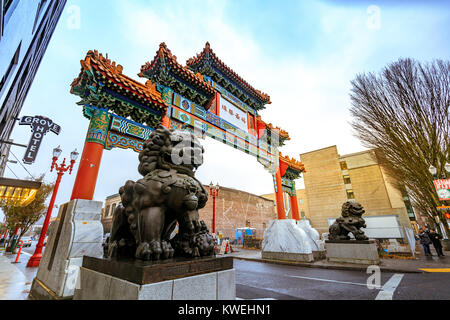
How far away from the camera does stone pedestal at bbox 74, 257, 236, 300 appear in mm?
1265

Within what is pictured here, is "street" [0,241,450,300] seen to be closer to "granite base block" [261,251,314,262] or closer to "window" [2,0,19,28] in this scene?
"granite base block" [261,251,314,262]

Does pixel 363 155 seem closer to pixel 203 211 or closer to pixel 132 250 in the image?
pixel 203 211

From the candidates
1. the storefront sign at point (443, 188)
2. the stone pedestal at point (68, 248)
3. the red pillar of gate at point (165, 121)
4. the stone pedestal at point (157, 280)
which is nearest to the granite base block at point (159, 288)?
the stone pedestal at point (157, 280)

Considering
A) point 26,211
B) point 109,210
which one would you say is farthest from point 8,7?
point 109,210

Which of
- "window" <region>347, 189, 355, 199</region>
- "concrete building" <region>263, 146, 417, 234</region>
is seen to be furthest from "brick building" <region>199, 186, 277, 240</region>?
"window" <region>347, 189, 355, 199</region>

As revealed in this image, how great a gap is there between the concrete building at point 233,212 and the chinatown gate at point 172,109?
11.2 m

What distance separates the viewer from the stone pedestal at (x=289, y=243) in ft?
25.6

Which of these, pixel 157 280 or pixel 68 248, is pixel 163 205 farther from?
pixel 68 248

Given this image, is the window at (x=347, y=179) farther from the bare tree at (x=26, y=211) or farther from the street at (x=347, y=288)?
Answer: the bare tree at (x=26, y=211)

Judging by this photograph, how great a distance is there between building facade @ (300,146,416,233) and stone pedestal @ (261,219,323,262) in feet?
50.3

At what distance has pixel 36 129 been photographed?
6703mm

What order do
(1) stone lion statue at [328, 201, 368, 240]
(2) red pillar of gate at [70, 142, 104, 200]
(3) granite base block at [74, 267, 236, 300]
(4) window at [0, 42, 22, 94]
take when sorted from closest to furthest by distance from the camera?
(3) granite base block at [74, 267, 236, 300] → (4) window at [0, 42, 22, 94] → (2) red pillar of gate at [70, 142, 104, 200] → (1) stone lion statue at [328, 201, 368, 240]

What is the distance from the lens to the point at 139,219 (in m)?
1.80

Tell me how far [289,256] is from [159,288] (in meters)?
8.21
